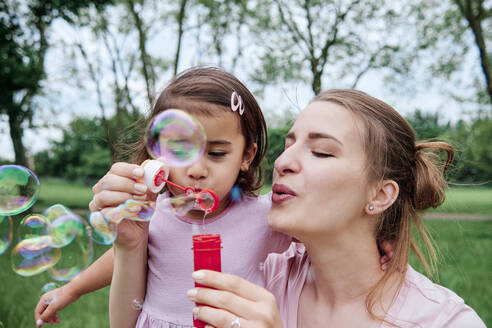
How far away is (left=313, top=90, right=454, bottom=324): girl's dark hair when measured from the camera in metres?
1.73

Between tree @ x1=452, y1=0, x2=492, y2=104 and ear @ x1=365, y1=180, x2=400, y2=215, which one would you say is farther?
tree @ x1=452, y1=0, x2=492, y2=104

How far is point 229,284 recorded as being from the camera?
115cm

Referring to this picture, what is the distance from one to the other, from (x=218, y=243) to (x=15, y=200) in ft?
4.28

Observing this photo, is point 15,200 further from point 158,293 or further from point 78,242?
point 158,293

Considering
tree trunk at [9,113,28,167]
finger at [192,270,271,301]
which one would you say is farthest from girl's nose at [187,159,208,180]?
tree trunk at [9,113,28,167]

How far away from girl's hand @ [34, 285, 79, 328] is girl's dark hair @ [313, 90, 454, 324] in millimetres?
1476

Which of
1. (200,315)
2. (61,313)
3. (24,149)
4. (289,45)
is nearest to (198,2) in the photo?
(289,45)

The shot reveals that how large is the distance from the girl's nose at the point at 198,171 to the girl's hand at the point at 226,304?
0.59 m

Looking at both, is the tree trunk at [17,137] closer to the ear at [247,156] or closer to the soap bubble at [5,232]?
the soap bubble at [5,232]

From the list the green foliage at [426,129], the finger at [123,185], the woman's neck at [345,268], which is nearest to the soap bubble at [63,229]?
the finger at [123,185]

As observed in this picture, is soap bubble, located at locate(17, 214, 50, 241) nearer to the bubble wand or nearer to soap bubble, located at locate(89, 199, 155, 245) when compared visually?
soap bubble, located at locate(89, 199, 155, 245)

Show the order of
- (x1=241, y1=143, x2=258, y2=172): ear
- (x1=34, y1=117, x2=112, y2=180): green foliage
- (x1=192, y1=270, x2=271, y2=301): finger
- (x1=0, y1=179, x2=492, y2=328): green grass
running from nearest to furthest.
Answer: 1. (x1=192, y1=270, x2=271, y2=301): finger
2. (x1=241, y1=143, x2=258, y2=172): ear
3. (x1=0, y1=179, x2=492, y2=328): green grass
4. (x1=34, y1=117, x2=112, y2=180): green foliage

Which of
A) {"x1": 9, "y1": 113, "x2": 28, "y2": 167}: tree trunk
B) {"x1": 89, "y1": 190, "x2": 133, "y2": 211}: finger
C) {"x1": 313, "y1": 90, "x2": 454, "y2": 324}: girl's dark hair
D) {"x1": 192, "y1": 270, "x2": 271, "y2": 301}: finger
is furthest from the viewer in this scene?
{"x1": 9, "y1": 113, "x2": 28, "y2": 167}: tree trunk

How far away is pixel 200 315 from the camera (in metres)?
1.15
